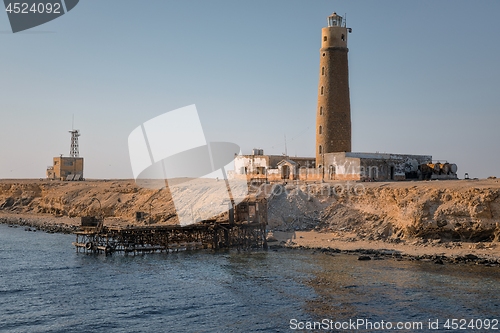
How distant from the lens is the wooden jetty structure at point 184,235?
39.8m

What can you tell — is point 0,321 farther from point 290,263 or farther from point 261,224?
point 261,224

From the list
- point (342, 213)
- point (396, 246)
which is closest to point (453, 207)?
point (396, 246)

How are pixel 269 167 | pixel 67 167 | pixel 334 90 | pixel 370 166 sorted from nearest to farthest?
1. pixel 370 166
2. pixel 334 90
3. pixel 269 167
4. pixel 67 167

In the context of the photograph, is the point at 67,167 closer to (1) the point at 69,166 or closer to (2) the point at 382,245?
(1) the point at 69,166

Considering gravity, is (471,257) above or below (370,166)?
below

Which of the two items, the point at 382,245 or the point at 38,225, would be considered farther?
the point at 38,225

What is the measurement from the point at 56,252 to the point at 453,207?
29.8 metres

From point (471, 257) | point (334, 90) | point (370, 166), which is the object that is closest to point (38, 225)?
point (334, 90)

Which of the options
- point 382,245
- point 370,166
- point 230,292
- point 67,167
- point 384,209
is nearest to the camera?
point 230,292

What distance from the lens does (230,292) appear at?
26.2 m

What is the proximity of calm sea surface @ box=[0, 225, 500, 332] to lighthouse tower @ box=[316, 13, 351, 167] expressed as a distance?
2036 cm

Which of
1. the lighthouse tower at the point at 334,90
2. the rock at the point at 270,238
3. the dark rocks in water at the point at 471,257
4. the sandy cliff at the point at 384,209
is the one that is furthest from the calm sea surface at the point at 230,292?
the lighthouse tower at the point at 334,90

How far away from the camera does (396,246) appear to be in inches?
1457

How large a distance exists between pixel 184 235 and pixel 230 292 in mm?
17720
